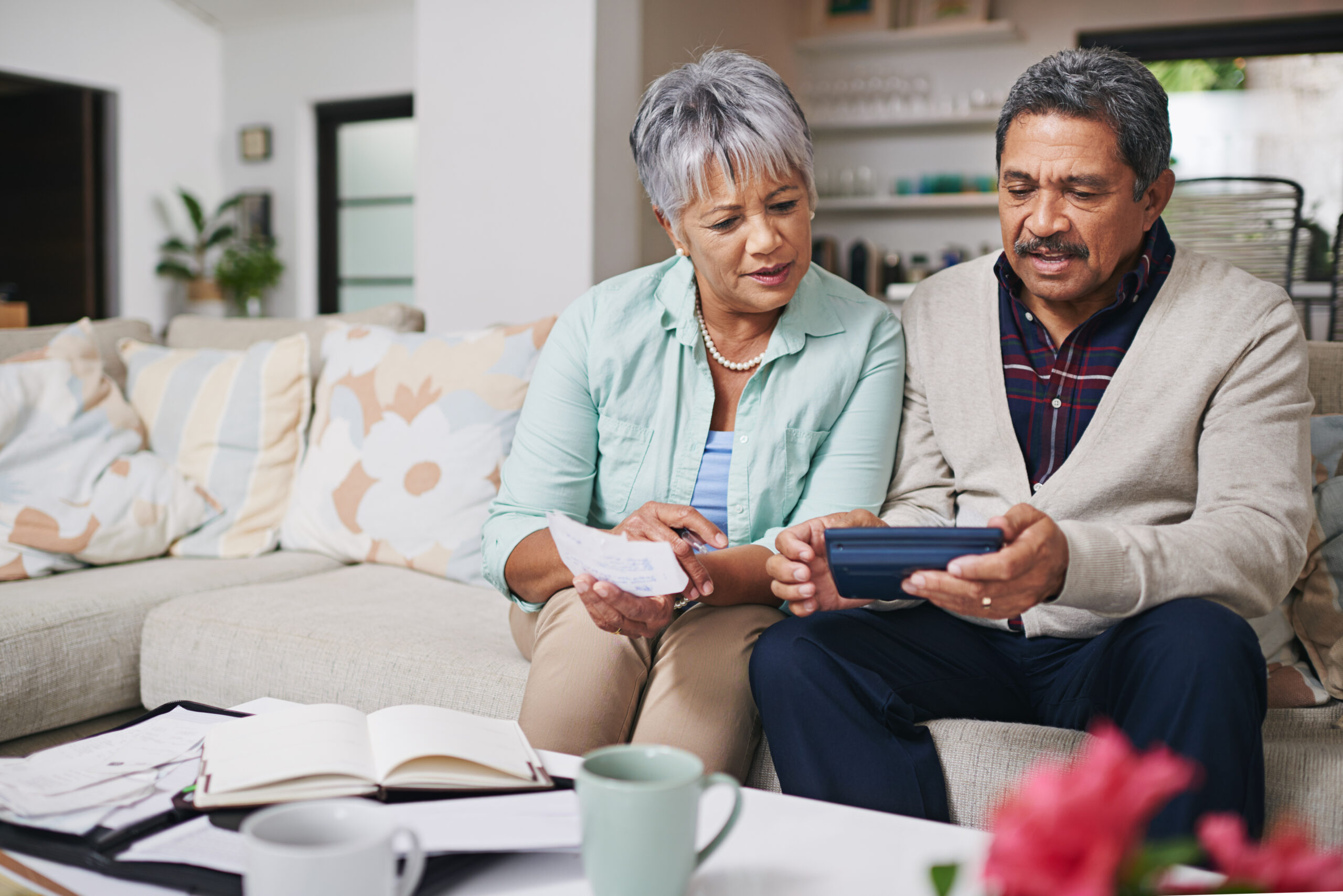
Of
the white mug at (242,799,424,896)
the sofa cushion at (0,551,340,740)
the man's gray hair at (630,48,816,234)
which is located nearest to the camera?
the white mug at (242,799,424,896)

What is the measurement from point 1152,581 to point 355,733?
2.55 ft

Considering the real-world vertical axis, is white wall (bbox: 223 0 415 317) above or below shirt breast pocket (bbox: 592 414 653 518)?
above

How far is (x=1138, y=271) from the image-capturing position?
1288 mm

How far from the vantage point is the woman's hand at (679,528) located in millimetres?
1130

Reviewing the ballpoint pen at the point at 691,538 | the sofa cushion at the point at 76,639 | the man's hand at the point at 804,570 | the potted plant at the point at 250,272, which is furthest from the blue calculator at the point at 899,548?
the potted plant at the point at 250,272

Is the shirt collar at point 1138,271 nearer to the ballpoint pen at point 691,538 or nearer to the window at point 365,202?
the ballpoint pen at point 691,538

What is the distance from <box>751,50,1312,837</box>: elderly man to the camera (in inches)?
39.8

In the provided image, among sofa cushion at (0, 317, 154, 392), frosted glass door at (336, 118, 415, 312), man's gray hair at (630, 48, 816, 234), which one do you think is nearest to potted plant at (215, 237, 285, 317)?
frosted glass door at (336, 118, 415, 312)

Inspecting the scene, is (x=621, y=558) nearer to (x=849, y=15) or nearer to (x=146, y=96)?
(x=849, y=15)

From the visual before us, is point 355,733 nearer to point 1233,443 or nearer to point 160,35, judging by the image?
point 1233,443

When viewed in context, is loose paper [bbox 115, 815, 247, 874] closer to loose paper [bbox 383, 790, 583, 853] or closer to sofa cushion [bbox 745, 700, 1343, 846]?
loose paper [bbox 383, 790, 583, 853]

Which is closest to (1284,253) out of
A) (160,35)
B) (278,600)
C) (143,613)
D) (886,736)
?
(886,736)

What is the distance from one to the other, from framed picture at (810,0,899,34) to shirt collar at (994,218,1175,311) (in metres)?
4.06

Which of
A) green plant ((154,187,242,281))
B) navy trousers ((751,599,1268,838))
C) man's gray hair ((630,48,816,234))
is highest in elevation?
green plant ((154,187,242,281))
